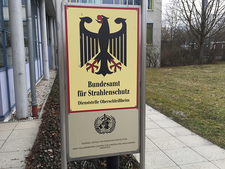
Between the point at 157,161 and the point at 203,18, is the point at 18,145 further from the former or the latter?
the point at 203,18

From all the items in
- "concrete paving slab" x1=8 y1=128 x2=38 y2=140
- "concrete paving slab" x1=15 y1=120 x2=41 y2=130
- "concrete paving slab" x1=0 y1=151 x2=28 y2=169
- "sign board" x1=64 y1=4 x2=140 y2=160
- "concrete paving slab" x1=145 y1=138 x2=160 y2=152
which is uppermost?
"sign board" x1=64 y1=4 x2=140 y2=160

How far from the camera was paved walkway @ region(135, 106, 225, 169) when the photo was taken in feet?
11.4

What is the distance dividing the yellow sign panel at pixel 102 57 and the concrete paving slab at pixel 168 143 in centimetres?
216

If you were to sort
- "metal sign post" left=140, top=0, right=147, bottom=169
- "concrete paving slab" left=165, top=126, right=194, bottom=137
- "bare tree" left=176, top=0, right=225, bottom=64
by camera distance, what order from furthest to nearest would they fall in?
"bare tree" left=176, top=0, right=225, bottom=64 → "concrete paving slab" left=165, top=126, right=194, bottom=137 → "metal sign post" left=140, top=0, right=147, bottom=169

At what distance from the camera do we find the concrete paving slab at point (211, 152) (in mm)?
3732

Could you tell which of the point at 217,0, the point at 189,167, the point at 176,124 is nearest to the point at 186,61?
the point at 217,0

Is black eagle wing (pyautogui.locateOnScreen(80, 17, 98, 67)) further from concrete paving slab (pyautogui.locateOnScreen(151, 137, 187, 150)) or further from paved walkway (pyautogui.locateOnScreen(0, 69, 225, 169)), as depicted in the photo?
concrete paving slab (pyautogui.locateOnScreen(151, 137, 187, 150))

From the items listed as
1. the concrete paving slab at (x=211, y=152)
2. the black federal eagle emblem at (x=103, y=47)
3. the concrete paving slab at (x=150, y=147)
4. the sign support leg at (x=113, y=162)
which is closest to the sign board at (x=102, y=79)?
the black federal eagle emblem at (x=103, y=47)

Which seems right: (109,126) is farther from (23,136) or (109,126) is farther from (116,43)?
(23,136)

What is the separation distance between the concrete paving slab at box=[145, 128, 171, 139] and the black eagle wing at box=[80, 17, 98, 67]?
3004 millimetres

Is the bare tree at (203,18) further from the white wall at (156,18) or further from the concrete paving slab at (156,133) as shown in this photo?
the concrete paving slab at (156,133)

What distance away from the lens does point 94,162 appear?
3.32 metres

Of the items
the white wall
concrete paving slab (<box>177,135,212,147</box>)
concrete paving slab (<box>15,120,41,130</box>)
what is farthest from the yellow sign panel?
the white wall

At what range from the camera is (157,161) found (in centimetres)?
358
